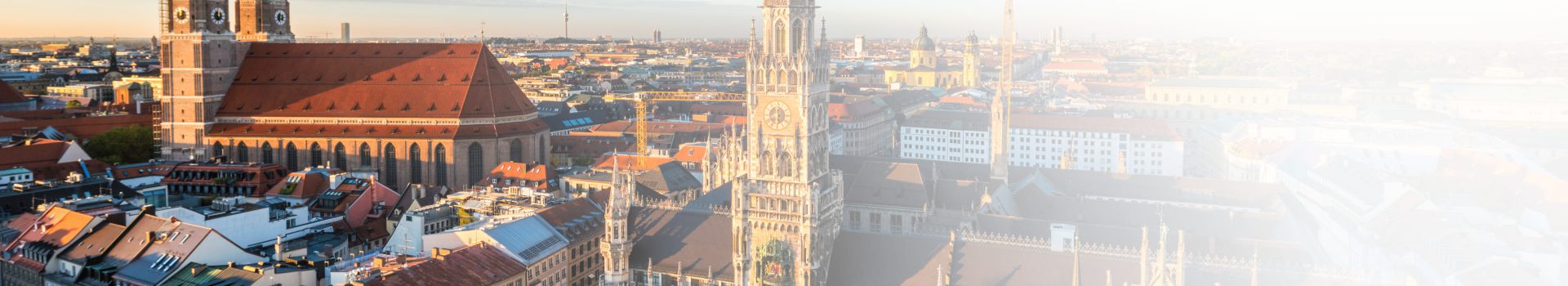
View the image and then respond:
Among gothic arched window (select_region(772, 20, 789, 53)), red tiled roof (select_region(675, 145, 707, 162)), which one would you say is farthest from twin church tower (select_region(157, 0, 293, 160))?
gothic arched window (select_region(772, 20, 789, 53))

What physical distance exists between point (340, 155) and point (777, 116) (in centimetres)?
4496

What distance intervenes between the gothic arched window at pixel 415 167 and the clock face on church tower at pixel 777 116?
40.2 m

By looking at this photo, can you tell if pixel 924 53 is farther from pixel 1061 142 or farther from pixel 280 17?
pixel 280 17

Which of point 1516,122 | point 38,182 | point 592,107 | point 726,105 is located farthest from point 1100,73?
point 1516,122

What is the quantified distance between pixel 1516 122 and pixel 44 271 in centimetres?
4639

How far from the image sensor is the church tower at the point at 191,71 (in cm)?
7012

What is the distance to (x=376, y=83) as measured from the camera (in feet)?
234

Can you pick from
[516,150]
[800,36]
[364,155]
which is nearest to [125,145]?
[364,155]

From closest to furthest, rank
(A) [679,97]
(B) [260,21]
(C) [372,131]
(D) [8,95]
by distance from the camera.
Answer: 1. (C) [372,131]
2. (B) [260,21]
3. (D) [8,95]
4. (A) [679,97]

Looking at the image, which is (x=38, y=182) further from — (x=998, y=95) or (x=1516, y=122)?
(x=1516, y=122)

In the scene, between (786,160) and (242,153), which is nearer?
(786,160)

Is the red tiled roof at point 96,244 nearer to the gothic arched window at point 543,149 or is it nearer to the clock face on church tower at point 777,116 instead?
the clock face on church tower at point 777,116

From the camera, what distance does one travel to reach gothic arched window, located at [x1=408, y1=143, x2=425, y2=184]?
68.8 m

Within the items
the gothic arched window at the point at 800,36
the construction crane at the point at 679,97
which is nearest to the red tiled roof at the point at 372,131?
the gothic arched window at the point at 800,36
